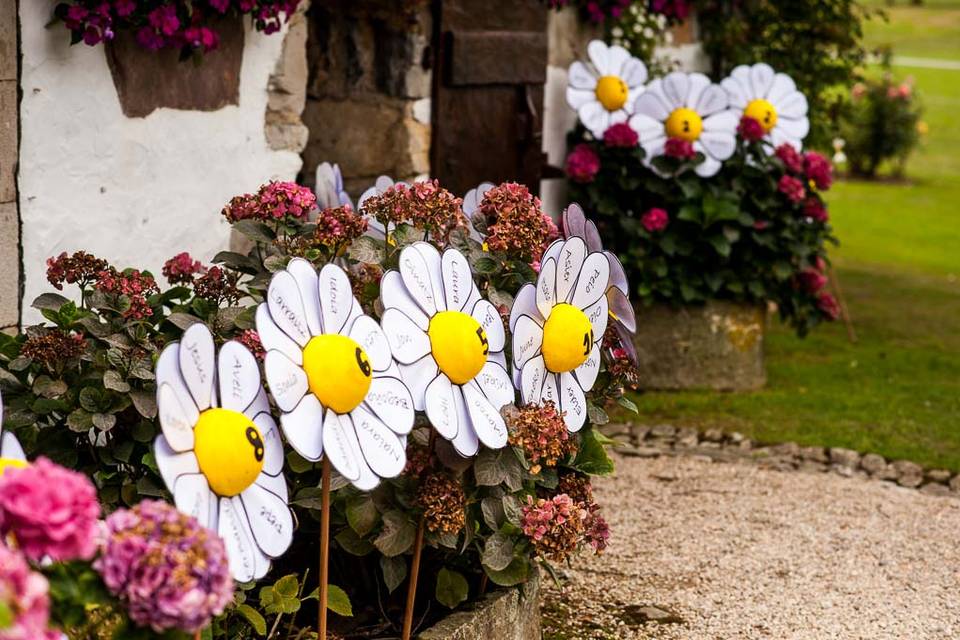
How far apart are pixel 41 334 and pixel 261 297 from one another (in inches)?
18.9

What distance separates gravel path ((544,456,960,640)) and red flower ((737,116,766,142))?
1.55 metres

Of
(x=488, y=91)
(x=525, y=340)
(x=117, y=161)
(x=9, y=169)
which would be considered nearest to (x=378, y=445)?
(x=525, y=340)

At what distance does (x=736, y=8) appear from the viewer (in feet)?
23.6

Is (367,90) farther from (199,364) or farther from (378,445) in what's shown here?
(199,364)

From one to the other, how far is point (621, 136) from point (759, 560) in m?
2.34

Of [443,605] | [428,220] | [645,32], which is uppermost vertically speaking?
[645,32]

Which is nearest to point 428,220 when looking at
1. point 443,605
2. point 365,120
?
point 443,605

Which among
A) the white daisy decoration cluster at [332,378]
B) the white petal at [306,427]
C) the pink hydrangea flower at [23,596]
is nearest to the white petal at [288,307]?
the white daisy decoration cluster at [332,378]

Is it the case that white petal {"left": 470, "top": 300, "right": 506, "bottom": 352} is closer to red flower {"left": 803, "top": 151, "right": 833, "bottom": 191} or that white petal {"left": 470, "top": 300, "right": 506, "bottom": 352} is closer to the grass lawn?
the grass lawn

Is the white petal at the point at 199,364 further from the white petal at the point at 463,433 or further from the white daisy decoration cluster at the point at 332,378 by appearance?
the white petal at the point at 463,433

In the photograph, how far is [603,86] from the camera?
5742 millimetres

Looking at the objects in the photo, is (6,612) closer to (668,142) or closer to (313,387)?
(313,387)

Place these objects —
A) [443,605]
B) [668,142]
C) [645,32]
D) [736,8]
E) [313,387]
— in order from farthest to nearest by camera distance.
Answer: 1. [736,8]
2. [645,32]
3. [668,142]
4. [443,605]
5. [313,387]

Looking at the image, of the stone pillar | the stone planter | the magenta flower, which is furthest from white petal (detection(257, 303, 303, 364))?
the stone planter
